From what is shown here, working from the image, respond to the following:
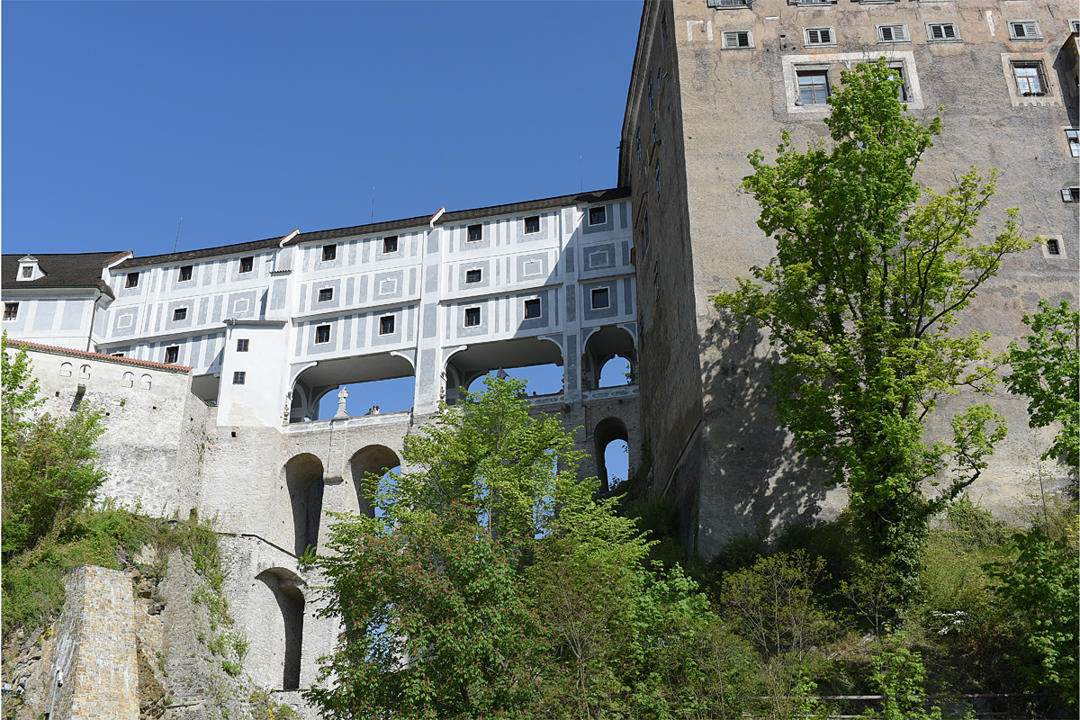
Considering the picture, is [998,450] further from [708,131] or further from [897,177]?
[708,131]

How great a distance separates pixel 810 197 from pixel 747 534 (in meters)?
8.91

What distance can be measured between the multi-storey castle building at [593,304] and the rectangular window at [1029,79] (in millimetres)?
93

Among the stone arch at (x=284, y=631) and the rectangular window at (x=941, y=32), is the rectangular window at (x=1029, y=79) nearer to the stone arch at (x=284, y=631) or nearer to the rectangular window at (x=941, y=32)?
the rectangular window at (x=941, y=32)

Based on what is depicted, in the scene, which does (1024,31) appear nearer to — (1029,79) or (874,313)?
(1029,79)

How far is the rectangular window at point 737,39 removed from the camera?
112ft

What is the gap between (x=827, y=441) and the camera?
890 inches

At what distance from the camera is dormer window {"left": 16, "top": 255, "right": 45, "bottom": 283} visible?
51.6 meters

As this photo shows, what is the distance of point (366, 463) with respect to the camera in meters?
45.6

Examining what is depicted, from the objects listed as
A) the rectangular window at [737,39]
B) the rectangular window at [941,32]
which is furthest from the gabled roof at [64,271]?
the rectangular window at [941,32]

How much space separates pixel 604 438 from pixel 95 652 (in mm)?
24090

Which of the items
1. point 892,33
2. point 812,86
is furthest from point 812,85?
point 892,33

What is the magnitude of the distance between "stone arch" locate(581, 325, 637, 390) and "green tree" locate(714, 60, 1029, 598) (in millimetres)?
20435

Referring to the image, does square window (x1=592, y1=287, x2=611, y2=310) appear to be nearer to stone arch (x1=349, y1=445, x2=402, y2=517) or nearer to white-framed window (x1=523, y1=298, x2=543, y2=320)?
white-framed window (x1=523, y1=298, x2=543, y2=320)

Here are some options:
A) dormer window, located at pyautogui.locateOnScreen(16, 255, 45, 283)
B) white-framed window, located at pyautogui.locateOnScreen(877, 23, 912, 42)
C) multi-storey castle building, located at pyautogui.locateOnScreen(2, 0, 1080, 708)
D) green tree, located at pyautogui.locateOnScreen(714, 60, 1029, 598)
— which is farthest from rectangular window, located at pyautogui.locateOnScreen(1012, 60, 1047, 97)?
dormer window, located at pyautogui.locateOnScreen(16, 255, 45, 283)
